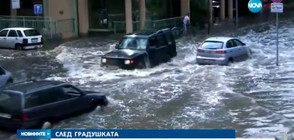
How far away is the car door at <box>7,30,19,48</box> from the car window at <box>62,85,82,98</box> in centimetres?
1746

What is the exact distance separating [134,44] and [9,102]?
11.6 metres

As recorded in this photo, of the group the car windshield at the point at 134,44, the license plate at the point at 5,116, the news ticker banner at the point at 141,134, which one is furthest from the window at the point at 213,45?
the news ticker banner at the point at 141,134

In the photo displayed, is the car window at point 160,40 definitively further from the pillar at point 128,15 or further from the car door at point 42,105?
the pillar at point 128,15

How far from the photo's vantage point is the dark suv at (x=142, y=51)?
23.1 meters

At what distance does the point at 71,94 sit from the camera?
14.8 metres

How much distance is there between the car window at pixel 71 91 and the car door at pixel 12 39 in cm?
1746

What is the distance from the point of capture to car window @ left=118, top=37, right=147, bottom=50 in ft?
79.6

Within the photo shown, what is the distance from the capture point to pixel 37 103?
1360 centimetres

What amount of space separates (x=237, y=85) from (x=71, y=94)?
766 centimetres

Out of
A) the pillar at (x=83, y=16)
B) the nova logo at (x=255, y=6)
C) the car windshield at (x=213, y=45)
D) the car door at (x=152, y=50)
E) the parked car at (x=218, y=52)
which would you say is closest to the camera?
the car door at (x=152, y=50)

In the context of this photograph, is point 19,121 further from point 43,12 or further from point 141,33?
point 43,12

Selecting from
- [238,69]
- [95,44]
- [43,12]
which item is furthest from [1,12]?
[238,69]

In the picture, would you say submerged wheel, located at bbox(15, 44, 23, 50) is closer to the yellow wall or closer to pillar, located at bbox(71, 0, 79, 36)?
the yellow wall

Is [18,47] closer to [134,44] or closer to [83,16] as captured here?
[83,16]
